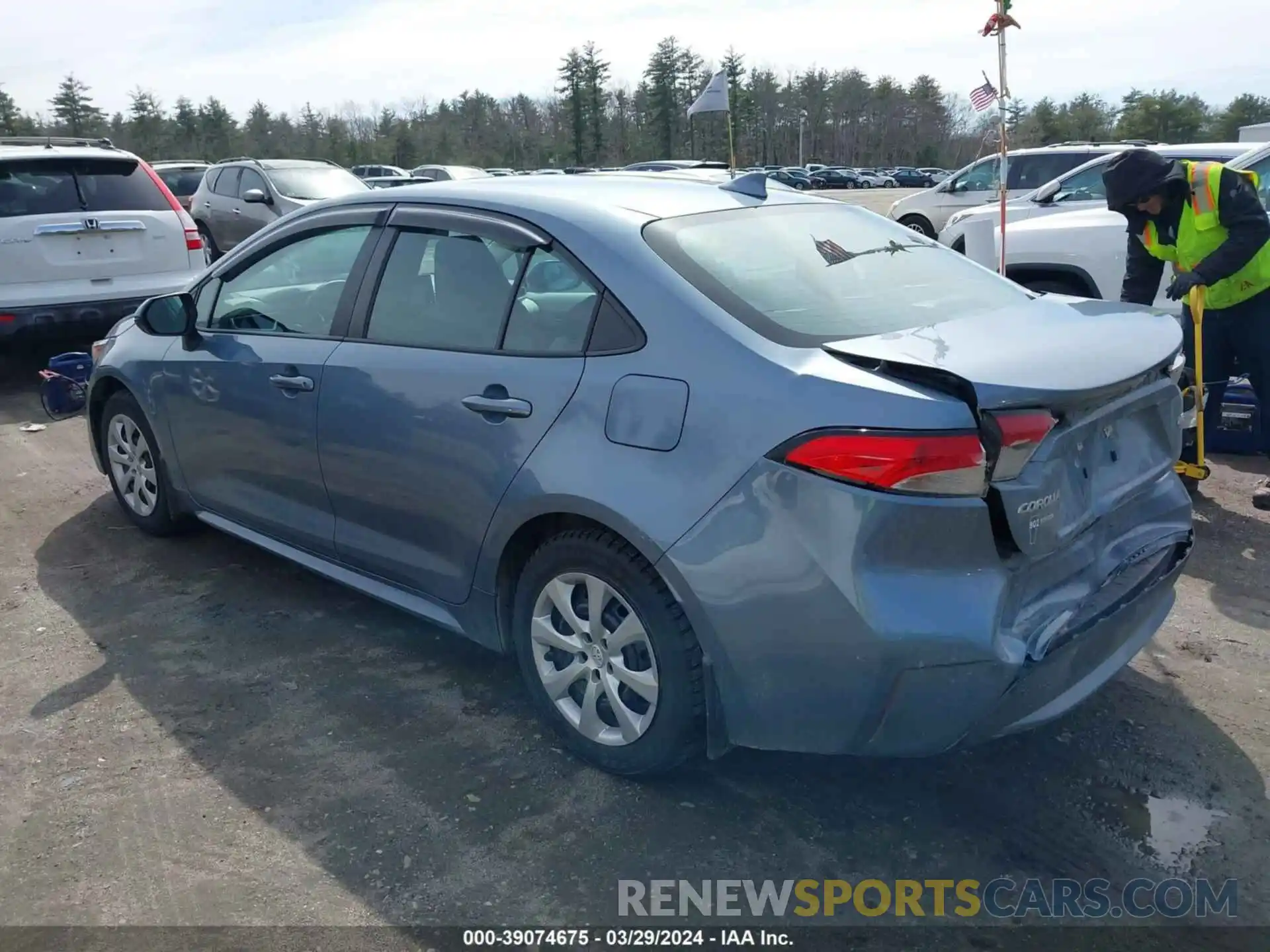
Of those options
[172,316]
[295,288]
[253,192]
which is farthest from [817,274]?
[253,192]

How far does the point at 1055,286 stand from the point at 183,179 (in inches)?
654

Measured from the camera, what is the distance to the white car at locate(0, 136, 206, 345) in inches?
317

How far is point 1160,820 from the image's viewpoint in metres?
2.87

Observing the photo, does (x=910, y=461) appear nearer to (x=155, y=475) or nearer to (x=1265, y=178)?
(x=155, y=475)

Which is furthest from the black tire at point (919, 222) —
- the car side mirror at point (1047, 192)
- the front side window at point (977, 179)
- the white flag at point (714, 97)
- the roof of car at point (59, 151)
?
the roof of car at point (59, 151)

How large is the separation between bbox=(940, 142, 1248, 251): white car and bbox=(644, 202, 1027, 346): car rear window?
569 centimetres

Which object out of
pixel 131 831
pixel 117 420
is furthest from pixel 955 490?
pixel 117 420

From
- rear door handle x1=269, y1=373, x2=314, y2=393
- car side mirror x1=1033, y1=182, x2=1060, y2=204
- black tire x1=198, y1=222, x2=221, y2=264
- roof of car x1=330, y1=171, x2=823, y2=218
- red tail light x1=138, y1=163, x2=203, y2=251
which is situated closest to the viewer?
roof of car x1=330, y1=171, x2=823, y2=218

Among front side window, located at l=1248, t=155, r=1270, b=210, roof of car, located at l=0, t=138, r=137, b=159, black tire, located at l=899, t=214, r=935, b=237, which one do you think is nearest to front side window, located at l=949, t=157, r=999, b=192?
black tire, located at l=899, t=214, r=935, b=237

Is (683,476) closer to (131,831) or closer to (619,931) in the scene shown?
(619,931)

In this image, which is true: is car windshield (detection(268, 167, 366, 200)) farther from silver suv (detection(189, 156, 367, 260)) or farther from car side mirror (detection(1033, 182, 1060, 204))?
car side mirror (detection(1033, 182, 1060, 204))

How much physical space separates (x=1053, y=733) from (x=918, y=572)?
119 centimetres

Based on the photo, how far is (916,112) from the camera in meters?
92.4

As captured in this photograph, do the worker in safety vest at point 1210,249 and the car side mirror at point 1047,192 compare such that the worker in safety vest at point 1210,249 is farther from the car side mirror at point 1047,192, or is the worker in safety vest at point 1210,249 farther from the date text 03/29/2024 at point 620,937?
the car side mirror at point 1047,192
